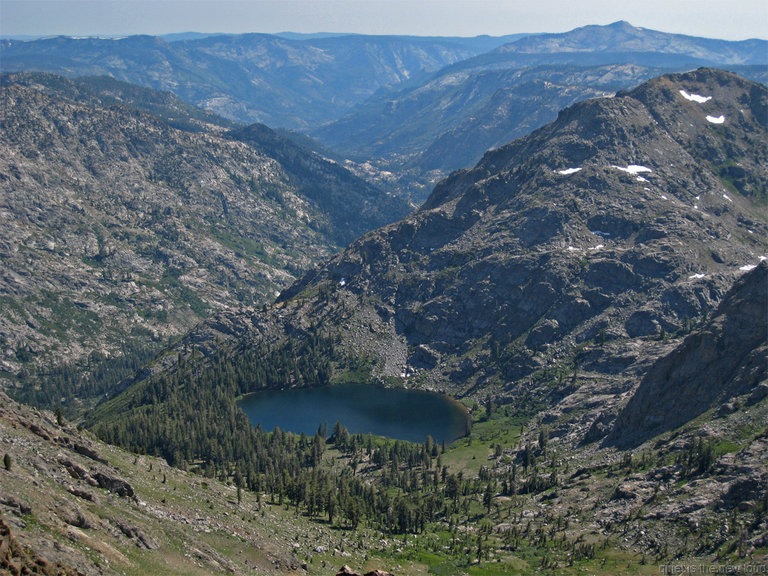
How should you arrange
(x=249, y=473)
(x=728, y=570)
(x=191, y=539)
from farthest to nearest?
(x=249, y=473), (x=728, y=570), (x=191, y=539)

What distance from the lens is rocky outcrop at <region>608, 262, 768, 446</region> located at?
536ft

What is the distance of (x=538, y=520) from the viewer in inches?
5531

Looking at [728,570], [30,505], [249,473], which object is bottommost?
[249,473]

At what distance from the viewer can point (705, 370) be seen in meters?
171

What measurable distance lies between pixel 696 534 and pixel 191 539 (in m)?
77.3

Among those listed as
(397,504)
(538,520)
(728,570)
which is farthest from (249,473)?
(728,570)

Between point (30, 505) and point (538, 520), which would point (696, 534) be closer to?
point (538, 520)

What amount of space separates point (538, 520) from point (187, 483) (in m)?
68.0

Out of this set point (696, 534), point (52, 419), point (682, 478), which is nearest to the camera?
point (696, 534)

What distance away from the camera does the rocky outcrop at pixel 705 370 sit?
16325cm

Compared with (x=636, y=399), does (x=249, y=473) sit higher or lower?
lower

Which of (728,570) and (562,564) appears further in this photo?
(562,564)

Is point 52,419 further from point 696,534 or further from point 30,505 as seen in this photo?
point 696,534

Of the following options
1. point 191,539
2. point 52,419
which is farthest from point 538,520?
point 52,419
